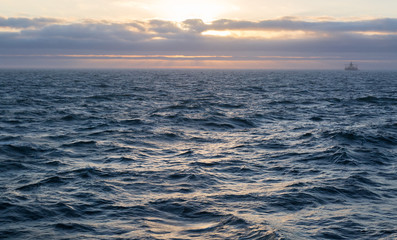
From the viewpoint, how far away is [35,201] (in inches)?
420

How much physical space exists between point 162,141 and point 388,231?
12916 mm

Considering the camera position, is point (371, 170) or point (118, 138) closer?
point (371, 170)

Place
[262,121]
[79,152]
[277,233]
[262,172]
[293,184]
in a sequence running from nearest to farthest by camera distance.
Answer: [277,233] → [293,184] → [262,172] → [79,152] → [262,121]

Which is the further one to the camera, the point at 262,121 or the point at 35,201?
the point at 262,121

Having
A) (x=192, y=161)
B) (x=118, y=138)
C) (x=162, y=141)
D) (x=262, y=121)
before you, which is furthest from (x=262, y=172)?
(x=262, y=121)

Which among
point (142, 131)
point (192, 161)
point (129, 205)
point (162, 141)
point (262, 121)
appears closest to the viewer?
point (129, 205)

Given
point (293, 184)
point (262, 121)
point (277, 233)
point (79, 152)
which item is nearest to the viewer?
point (277, 233)

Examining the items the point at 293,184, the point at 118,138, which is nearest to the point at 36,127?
the point at 118,138

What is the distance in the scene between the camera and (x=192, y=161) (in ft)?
51.5

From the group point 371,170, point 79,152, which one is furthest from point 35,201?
point 371,170

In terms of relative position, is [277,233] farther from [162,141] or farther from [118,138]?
[118,138]

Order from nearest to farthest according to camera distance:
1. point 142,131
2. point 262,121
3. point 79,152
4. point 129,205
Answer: point 129,205 → point 79,152 → point 142,131 → point 262,121

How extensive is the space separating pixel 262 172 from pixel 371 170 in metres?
4.24

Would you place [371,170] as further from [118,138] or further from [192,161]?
[118,138]
